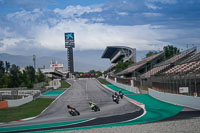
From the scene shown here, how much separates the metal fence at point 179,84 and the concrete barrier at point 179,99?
42 centimetres

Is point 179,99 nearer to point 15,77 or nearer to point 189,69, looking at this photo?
point 189,69

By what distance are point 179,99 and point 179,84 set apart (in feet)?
4.82

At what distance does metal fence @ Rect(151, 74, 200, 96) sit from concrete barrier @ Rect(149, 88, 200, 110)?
16.5 inches

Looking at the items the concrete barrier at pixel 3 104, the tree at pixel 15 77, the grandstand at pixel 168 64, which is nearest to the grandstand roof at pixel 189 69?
the grandstand at pixel 168 64

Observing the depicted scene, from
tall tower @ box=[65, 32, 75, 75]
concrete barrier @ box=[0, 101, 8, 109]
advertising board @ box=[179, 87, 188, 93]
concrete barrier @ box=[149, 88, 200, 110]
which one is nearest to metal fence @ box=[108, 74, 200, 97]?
advertising board @ box=[179, 87, 188, 93]

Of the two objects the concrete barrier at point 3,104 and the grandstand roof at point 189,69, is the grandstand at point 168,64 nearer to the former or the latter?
the grandstand roof at point 189,69

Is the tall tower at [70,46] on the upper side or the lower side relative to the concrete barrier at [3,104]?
upper

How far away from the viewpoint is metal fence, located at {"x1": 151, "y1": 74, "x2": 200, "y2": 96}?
2294cm

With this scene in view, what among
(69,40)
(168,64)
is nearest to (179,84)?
(168,64)

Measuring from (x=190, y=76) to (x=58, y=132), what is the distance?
14.3 m

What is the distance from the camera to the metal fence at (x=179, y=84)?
22938 mm

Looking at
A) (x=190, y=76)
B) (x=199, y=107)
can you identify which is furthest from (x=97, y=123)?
(x=190, y=76)

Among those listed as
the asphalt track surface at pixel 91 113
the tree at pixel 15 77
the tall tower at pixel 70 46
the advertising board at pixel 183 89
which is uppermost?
the tall tower at pixel 70 46

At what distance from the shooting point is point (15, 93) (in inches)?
Result: 1496
